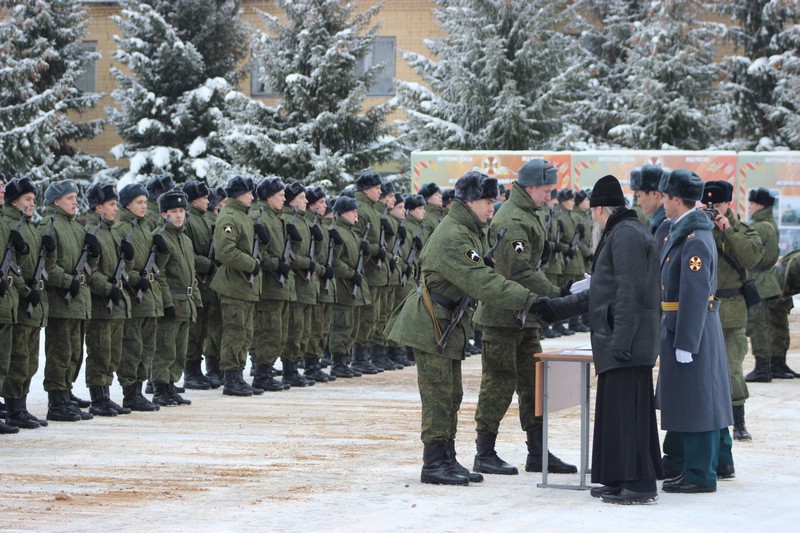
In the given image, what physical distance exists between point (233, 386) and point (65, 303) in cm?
266

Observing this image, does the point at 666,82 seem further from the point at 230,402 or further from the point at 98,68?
the point at 230,402

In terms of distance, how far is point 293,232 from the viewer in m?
15.0

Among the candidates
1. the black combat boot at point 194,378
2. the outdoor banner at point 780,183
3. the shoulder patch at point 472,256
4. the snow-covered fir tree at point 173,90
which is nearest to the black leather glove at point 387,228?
the black combat boot at point 194,378

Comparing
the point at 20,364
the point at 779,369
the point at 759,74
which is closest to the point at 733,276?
the point at 779,369

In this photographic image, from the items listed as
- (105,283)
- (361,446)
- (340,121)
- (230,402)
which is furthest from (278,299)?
(340,121)

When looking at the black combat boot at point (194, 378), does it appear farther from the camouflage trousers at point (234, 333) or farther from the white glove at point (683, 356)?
the white glove at point (683, 356)

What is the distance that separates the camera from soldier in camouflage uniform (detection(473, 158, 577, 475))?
30.5 ft

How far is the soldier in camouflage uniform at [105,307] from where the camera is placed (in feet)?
40.7

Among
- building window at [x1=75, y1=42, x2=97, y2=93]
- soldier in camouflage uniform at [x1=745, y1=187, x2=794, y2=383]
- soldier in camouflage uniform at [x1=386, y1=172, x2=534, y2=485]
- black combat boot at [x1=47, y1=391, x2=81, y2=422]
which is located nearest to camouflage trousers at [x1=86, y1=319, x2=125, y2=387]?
black combat boot at [x1=47, y1=391, x2=81, y2=422]

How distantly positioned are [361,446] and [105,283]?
3.14 metres

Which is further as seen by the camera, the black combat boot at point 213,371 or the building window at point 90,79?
the building window at point 90,79

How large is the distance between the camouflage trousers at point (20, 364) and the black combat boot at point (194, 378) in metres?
3.18

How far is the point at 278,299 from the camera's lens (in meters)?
14.7

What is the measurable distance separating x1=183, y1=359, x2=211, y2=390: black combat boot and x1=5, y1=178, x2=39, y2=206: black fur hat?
365 centimetres
